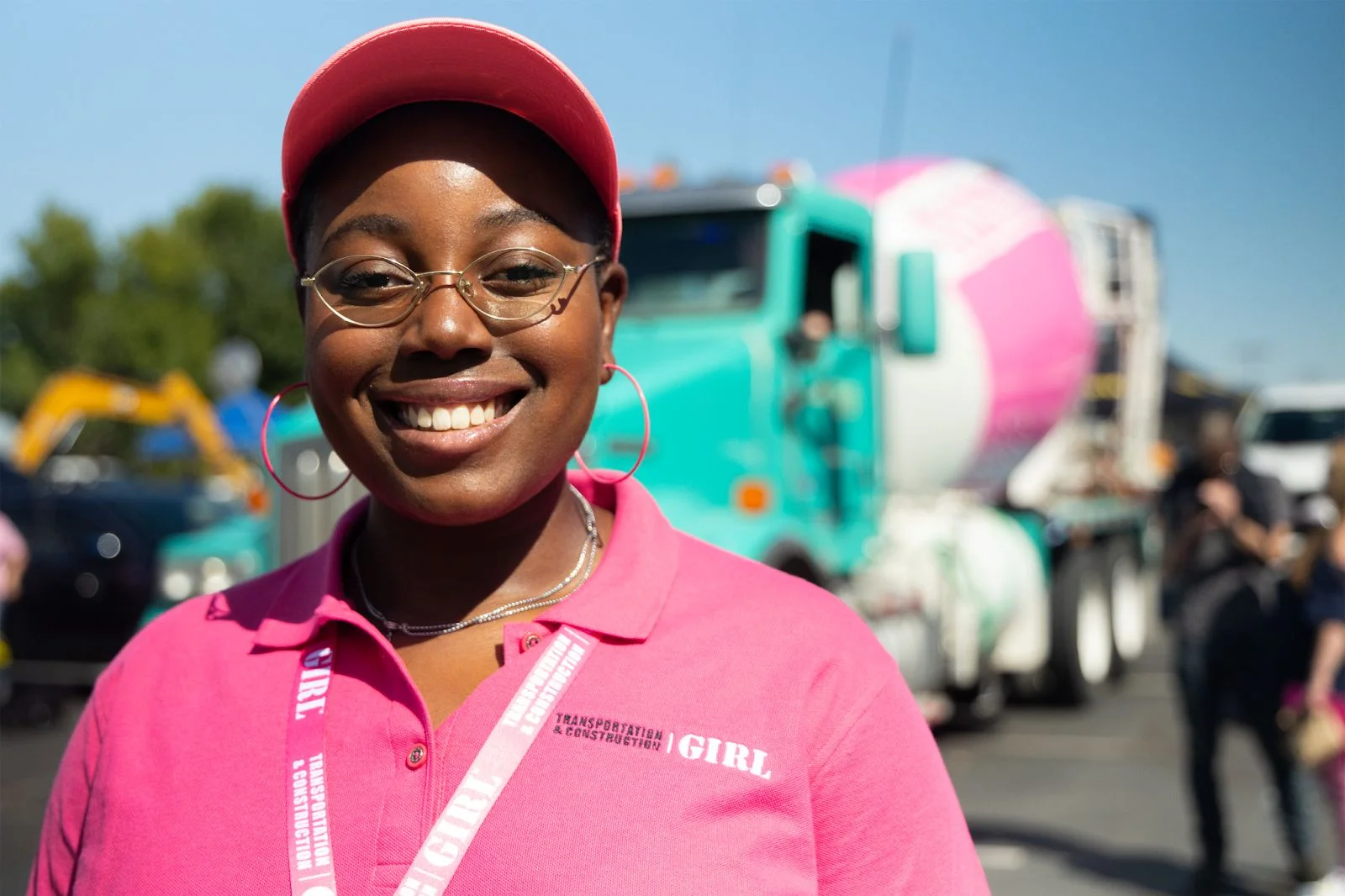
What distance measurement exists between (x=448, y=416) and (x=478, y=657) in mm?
279

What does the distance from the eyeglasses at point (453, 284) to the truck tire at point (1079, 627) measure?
8.56m

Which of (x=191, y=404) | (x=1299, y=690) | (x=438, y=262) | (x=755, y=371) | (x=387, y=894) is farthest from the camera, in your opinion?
(x=191, y=404)

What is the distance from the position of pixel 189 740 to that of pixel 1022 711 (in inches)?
354

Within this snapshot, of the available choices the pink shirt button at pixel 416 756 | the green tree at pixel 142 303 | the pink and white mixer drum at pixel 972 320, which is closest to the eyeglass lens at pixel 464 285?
the pink shirt button at pixel 416 756

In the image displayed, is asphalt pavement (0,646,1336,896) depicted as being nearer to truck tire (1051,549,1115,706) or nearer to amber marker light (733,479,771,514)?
truck tire (1051,549,1115,706)

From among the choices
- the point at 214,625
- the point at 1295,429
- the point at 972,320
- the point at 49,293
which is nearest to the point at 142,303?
the point at 49,293

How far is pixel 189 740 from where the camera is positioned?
151 cm

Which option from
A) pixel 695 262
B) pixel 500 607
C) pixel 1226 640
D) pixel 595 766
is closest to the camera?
pixel 595 766

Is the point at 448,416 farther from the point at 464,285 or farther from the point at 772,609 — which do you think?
the point at 772,609

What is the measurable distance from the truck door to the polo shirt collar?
4.48 m

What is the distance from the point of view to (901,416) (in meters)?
7.49

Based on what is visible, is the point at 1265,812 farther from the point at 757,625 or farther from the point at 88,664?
the point at 88,664

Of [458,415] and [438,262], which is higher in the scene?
[438,262]

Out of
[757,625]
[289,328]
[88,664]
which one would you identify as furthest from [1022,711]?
[289,328]
